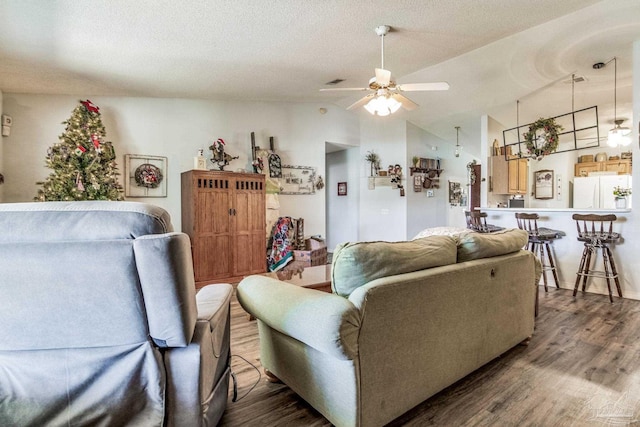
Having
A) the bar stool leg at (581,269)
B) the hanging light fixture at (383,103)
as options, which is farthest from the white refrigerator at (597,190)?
the hanging light fixture at (383,103)

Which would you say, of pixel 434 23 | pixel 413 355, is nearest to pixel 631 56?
pixel 434 23

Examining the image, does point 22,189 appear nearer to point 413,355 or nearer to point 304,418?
point 304,418

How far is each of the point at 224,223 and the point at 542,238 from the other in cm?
426

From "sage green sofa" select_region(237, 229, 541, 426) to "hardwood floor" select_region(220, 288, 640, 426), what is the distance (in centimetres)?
12

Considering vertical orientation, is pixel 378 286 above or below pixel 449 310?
above

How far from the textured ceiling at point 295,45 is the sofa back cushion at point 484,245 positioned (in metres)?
2.12

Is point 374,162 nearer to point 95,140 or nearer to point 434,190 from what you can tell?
point 434,190

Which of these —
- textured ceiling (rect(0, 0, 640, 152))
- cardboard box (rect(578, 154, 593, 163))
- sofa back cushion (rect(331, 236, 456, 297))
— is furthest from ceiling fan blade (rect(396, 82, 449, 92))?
cardboard box (rect(578, 154, 593, 163))

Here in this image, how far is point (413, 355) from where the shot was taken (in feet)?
5.16

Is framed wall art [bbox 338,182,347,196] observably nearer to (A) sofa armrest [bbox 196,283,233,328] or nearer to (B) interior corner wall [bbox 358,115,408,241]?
(B) interior corner wall [bbox 358,115,408,241]

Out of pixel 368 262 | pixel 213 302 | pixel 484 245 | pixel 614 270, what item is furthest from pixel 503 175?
pixel 213 302

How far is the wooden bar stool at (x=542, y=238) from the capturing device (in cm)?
411

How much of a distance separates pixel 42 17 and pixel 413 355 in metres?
3.64

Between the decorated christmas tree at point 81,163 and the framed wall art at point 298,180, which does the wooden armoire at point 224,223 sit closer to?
the framed wall art at point 298,180
